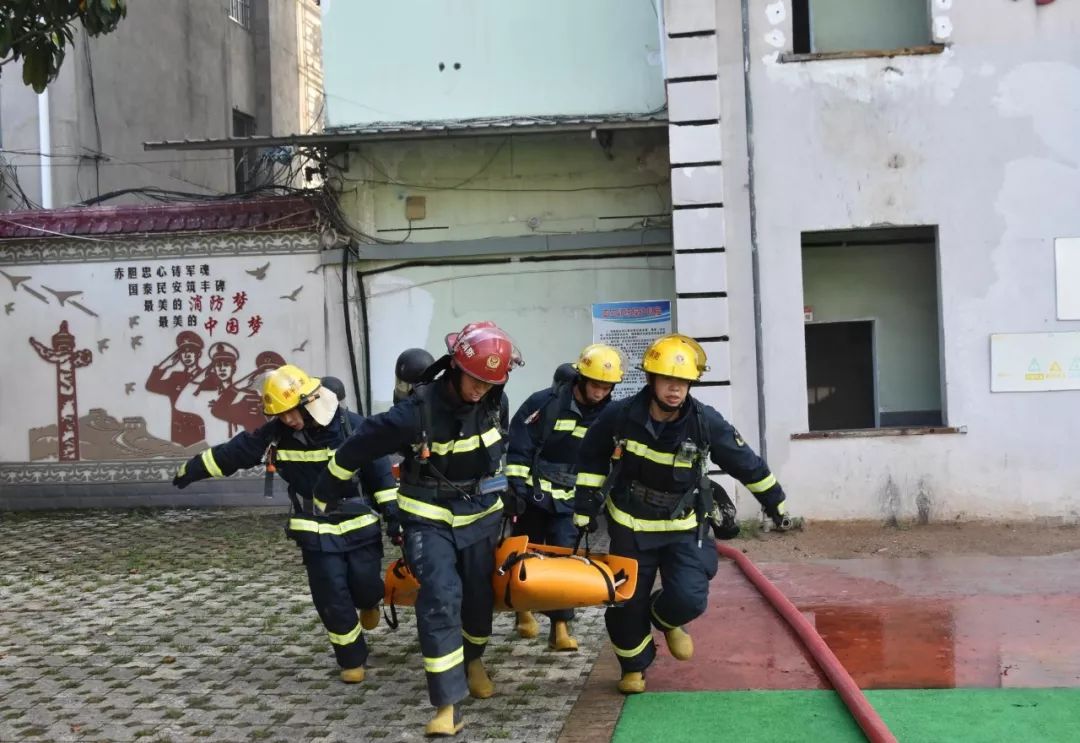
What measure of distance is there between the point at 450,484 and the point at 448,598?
1.73ft

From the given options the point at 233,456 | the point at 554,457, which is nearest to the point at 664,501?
the point at 554,457

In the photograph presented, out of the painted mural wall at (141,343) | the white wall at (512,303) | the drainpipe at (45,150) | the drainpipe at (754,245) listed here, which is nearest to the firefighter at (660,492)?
the drainpipe at (754,245)

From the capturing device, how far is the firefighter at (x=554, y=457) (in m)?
6.39

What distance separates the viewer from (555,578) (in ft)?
17.0

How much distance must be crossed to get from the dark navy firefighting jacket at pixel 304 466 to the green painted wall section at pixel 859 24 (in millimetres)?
6458

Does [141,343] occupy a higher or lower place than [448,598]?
higher

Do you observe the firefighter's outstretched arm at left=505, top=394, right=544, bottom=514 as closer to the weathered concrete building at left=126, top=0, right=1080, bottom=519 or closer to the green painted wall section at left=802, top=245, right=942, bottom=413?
the weathered concrete building at left=126, top=0, right=1080, bottom=519

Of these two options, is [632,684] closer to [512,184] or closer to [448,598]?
[448,598]

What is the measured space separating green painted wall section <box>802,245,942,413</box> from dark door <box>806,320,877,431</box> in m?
0.15

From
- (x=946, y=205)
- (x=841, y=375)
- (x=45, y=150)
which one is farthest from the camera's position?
(x=45, y=150)

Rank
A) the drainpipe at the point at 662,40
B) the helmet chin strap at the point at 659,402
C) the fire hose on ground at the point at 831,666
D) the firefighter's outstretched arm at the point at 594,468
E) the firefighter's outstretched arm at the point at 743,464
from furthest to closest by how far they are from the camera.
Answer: the drainpipe at the point at 662,40 → the firefighter's outstretched arm at the point at 594,468 → the firefighter's outstretched arm at the point at 743,464 → the helmet chin strap at the point at 659,402 → the fire hose on ground at the point at 831,666

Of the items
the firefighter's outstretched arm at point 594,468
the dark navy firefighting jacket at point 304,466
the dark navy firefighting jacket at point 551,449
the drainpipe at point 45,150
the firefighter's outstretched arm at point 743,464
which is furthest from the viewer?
the drainpipe at point 45,150

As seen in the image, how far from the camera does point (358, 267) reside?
37.9 ft

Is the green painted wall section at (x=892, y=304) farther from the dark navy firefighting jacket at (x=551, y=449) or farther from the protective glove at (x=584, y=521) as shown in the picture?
the protective glove at (x=584, y=521)
